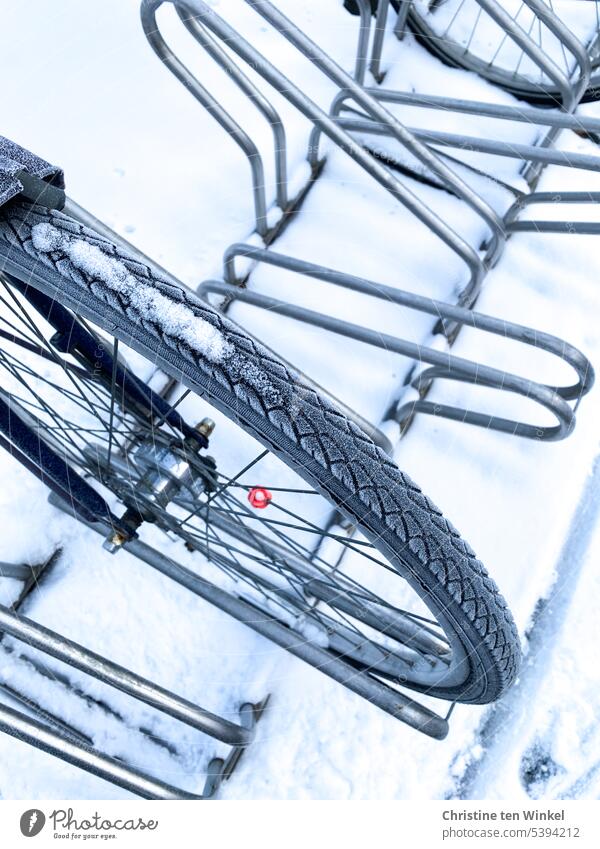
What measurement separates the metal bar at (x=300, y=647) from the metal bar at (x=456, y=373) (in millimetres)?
577

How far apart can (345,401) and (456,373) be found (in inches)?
12.1

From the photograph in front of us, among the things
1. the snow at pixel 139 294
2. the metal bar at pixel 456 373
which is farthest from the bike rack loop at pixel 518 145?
the snow at pixel 139 294

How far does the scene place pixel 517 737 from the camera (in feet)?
5.47

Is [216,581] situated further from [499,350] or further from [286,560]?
[499,350]

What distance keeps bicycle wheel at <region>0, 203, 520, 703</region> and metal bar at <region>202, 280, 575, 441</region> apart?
0.33m

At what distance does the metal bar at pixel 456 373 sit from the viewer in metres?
1.53

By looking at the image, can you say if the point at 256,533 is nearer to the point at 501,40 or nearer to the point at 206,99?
the point at 206,99

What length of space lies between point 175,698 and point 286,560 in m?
0.40

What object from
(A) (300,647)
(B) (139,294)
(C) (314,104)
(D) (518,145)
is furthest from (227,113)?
(A) (300,647)

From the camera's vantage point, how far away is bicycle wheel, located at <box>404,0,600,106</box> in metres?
2.19

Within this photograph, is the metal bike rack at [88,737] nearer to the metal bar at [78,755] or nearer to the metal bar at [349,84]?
the metal bar at [78,755]

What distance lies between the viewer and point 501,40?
7.34 ft

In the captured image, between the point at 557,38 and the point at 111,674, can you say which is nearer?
the point at 111,674

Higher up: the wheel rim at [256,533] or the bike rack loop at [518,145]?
the bike rack loop at [518,145]
